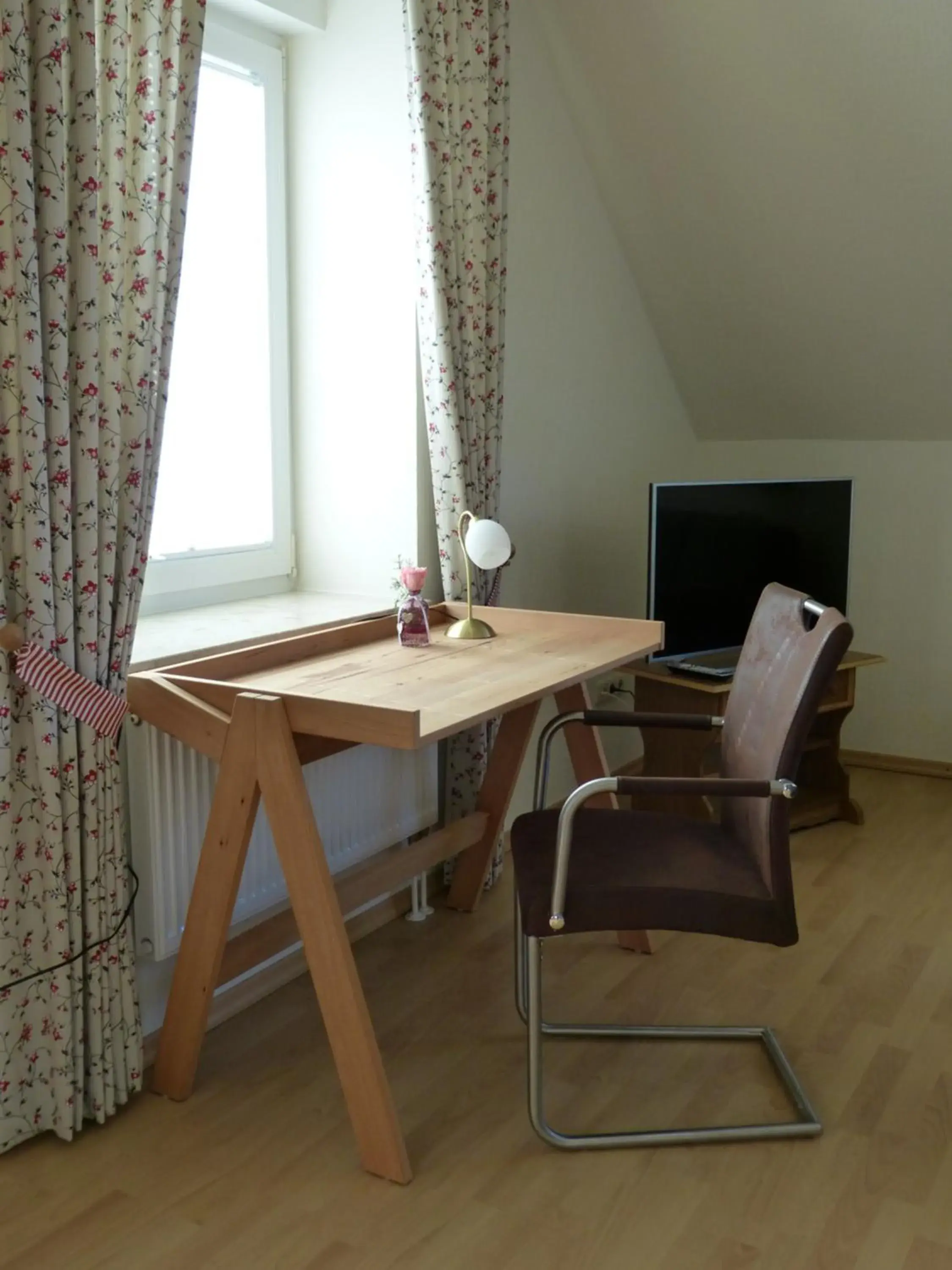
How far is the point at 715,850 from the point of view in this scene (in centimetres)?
212

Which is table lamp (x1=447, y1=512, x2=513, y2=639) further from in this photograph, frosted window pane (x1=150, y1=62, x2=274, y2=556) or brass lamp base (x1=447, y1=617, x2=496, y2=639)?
frosted window pane (x1=150, y1=62, x2=274, y2=556)

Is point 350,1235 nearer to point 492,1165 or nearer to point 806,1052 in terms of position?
point 492,1165

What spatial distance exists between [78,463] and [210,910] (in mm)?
815

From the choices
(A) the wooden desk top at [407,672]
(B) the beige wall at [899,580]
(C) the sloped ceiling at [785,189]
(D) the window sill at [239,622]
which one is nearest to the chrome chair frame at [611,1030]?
(A) the wooden desk top at [407,672]

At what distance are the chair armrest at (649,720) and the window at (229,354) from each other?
1.02 m

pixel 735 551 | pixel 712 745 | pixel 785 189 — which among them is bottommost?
pixel 712 745

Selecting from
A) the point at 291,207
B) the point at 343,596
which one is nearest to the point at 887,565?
the point at 343,596

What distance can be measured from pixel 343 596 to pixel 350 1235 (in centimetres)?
161

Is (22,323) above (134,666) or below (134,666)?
above

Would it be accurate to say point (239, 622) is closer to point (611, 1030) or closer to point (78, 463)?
point (78, 463)

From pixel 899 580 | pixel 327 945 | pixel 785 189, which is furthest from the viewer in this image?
pixel 899 580

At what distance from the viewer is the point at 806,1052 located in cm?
232

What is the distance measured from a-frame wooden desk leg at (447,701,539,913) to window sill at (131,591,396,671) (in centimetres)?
41

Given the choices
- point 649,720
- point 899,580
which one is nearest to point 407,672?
point 649,720
